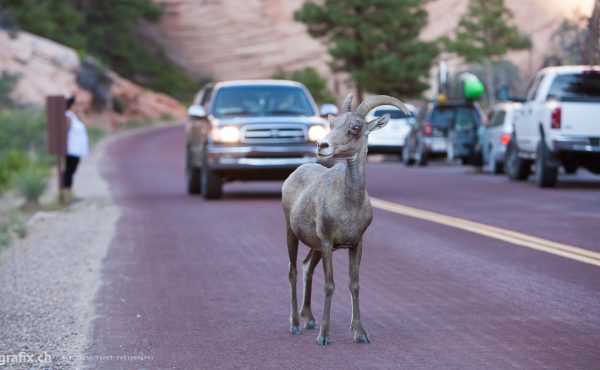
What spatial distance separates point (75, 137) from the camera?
2280cm

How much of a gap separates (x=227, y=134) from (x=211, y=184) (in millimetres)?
978

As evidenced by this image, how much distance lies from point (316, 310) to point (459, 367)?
2540 mm

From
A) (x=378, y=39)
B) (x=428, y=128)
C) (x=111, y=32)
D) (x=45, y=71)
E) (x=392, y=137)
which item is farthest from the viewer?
(x=111, y=32)

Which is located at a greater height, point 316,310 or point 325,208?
point 325,208

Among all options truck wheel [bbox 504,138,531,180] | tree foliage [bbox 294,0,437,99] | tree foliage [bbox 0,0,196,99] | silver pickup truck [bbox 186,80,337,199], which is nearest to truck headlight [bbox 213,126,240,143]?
silver pickup truck [bbox 186,80,337,199]

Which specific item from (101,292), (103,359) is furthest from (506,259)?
(103,359)

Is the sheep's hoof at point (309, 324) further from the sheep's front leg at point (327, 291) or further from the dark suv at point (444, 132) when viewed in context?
the dark suv at point (444, 132)

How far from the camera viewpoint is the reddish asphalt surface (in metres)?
8.23

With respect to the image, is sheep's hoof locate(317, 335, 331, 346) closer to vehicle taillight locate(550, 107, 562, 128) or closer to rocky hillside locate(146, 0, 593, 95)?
vehicle taillight locate(550, 107, 562, 128)

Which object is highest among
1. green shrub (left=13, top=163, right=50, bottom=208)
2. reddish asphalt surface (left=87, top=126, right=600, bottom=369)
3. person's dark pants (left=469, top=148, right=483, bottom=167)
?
person's dark pants (left=469, top=148, right=483, bottom=167)

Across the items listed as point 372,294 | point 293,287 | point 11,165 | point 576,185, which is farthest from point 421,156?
point 293,287

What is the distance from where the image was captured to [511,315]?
9625 millimetres

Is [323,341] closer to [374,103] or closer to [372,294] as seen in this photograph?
[374,103]

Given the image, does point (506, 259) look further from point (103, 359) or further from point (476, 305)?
point (103, 359)
